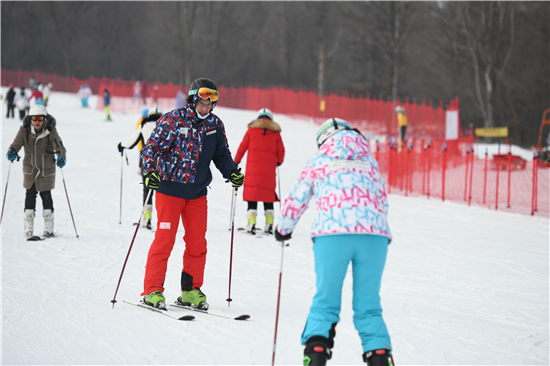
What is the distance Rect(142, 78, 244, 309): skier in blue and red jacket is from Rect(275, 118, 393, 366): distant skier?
5.12 feet

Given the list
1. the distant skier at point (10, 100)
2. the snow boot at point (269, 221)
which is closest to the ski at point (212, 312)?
the snow boot at point (269, 221)

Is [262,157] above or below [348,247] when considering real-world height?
above

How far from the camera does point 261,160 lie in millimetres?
8031

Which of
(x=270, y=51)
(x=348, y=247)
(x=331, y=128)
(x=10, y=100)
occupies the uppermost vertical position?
A: (x=270, y=51)

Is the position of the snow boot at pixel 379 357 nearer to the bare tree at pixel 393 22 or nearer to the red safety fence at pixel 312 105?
the red safety fence at pixel 312 105

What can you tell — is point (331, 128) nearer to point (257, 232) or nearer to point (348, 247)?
point (348, 247)

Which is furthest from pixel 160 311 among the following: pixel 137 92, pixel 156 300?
pixel 137 92

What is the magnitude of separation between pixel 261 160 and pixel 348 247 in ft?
16.4

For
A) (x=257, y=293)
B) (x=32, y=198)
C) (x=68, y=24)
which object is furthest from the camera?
(x=68, y=24)

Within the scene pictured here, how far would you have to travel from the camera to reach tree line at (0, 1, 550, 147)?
3528 cm

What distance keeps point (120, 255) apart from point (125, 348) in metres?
3.05

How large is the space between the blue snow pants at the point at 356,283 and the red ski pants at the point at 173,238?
1.72m

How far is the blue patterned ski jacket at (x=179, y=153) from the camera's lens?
177 inches

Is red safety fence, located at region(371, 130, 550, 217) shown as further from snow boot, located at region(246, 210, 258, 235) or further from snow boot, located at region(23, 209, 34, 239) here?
snow boot, located at region(23, 209, 34, 239)
